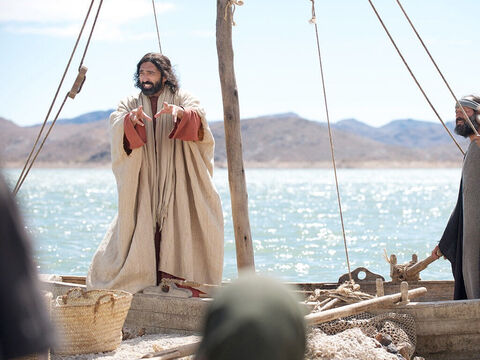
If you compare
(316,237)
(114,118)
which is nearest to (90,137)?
(316,237)

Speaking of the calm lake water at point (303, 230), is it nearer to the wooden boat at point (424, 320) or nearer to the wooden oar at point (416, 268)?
the wooden oar at point (416, 268)

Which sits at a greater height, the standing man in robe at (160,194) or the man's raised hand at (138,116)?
the man's raised hand at (138,116)

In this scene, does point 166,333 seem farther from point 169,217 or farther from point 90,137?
point 90,137

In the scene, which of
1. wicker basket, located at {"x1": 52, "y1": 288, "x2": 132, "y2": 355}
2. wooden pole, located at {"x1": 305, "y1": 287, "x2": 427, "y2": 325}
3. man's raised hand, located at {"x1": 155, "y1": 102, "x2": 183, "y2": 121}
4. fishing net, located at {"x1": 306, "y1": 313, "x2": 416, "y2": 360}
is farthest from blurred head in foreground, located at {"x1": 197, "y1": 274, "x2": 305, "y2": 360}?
man's raised hand, located at {"x1": 155, "y1": 102, "x2": 183, "y2": 121}

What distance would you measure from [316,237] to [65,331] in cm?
1927

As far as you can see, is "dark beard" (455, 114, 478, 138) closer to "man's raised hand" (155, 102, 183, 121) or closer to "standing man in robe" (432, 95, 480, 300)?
"standing man in robe" (432, 95, 480, 300)

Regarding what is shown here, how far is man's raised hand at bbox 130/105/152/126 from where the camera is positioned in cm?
521

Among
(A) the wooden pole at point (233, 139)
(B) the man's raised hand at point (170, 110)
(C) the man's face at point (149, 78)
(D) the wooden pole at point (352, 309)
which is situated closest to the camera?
(D) the wooden pole at point (352, 309)

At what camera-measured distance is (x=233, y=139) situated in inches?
206

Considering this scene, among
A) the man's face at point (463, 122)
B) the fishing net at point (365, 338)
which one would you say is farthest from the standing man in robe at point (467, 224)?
the fishing net at point (365, 338)

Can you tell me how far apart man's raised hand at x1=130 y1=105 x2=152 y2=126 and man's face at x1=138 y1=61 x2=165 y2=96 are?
301mm

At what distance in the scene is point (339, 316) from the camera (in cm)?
446

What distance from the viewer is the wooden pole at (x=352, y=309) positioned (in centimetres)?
430

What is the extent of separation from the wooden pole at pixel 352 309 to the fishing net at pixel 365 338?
0.27 feet
